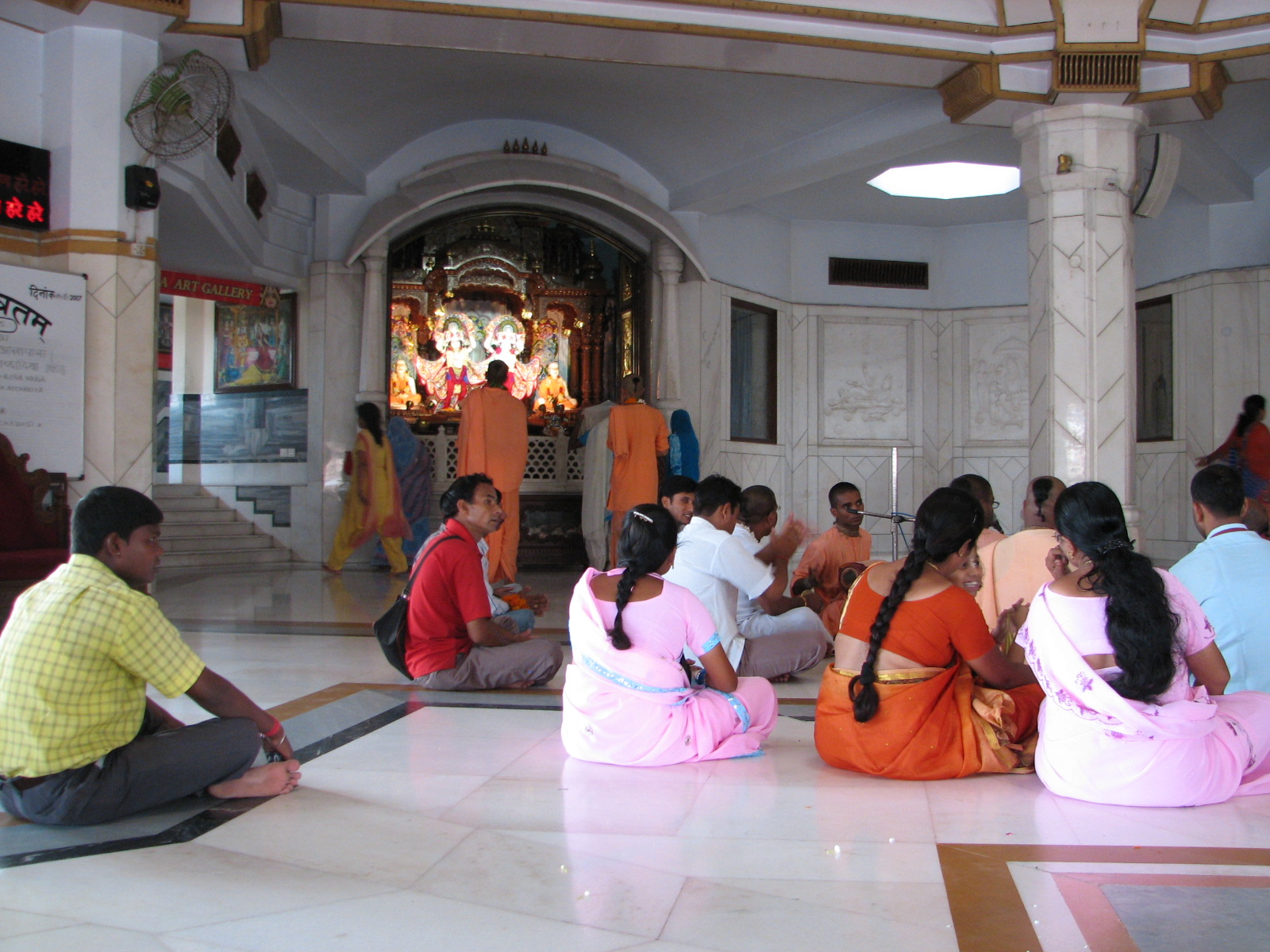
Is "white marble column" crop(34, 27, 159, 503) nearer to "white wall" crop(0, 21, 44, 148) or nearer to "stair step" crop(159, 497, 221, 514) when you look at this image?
"white wall" crop(0, 21, 44, 148)

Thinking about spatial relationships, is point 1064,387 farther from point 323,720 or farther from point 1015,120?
point 323,720

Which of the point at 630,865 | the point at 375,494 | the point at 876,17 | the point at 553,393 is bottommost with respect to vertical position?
the point at 630,865

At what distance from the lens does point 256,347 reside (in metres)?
10.7

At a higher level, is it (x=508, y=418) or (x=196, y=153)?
(x=196, y=153)

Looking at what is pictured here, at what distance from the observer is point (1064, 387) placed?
6961mm

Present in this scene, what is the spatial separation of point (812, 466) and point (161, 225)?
6.62 m

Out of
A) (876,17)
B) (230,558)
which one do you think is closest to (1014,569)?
(876,17)

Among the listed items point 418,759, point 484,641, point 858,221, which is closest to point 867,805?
point 418,759

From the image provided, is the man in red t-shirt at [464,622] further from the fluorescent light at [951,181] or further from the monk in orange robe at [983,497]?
the fluorescent light at [951,181]

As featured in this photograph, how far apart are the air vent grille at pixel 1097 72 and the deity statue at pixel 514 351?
6.84 meters

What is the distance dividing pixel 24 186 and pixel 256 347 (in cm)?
483

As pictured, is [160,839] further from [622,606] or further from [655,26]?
[655,26]

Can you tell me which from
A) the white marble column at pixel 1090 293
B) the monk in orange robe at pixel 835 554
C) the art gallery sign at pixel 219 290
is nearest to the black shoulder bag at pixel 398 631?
the monk in orange robe at pixel 835 554

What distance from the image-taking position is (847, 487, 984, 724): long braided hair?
2.93 meters
